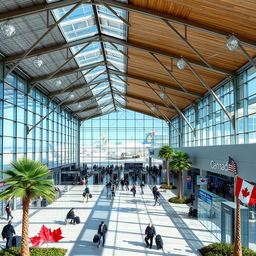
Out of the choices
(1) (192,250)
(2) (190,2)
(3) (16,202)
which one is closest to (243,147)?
(1) (192,250)

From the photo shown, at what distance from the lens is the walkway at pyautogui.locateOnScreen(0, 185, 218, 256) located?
43.4ft

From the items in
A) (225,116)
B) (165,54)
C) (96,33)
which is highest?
(96,33)

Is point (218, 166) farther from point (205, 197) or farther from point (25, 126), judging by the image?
point (25, 126)

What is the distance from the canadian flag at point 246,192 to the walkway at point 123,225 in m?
3.78

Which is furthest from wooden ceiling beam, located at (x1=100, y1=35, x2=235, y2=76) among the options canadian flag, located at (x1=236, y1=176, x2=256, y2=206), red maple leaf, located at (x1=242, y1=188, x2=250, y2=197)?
red maple leaf, located at (x1=242, y1=188, x2=250, y2=197)

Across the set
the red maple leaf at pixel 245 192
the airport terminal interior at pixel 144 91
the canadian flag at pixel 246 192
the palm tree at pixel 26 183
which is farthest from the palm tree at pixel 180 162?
the palm tree at pixel 26 183

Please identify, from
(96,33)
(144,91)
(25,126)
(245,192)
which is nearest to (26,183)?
(245,192)

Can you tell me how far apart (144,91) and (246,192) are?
25.6m

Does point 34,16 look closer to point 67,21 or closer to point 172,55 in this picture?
point 67,21

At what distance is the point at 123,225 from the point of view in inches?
680

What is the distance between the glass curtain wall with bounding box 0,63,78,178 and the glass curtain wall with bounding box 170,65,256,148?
645 inches

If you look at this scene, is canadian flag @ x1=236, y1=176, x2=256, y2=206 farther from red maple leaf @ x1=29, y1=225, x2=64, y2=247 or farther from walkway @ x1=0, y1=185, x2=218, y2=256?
red maple leaf @ x1=29, y1=225, x2=64, y2=247

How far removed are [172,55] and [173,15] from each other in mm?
5557

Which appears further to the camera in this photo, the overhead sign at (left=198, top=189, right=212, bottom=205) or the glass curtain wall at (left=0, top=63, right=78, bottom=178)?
the glass curtain wall at (left=0, top=63, right=78, bottom=178)
